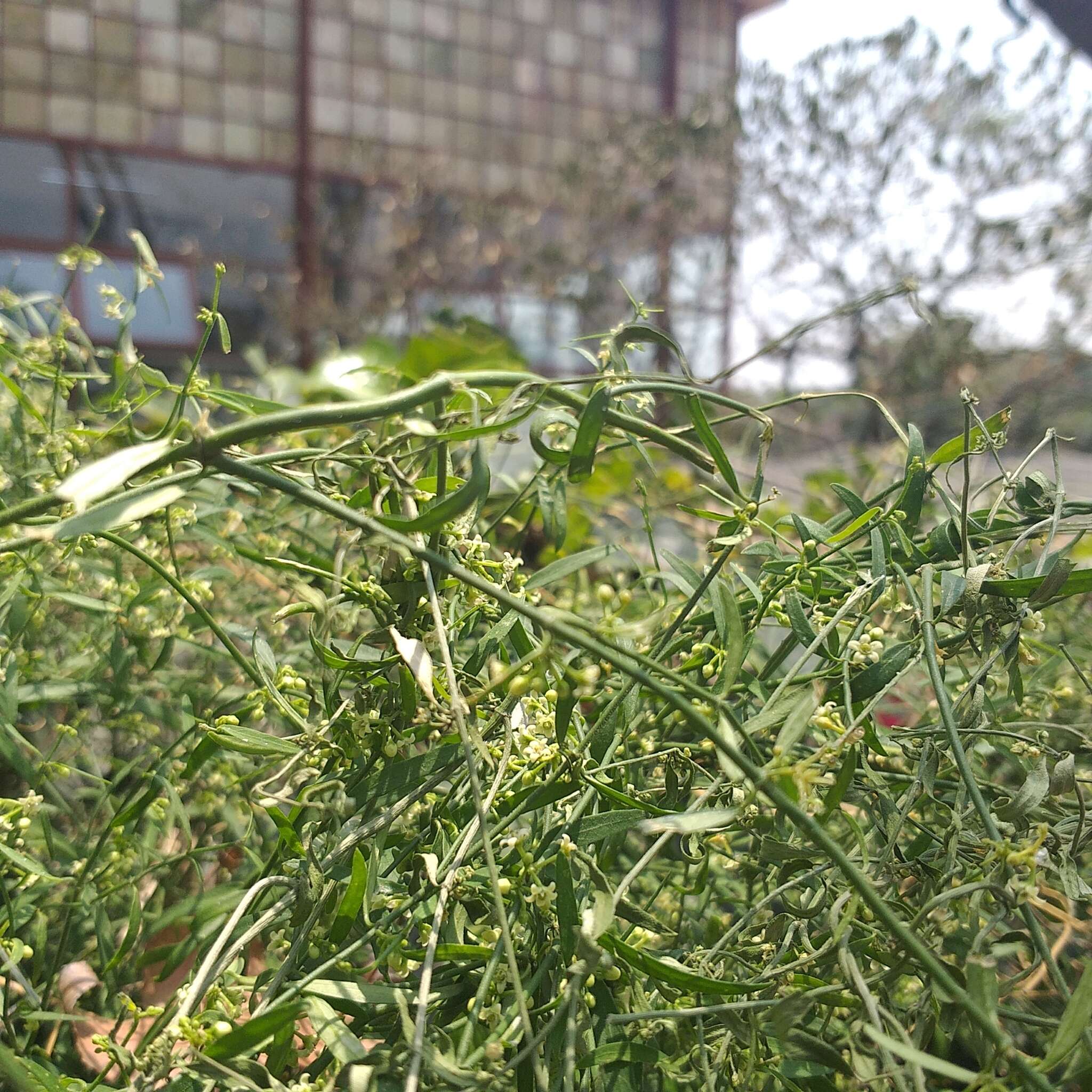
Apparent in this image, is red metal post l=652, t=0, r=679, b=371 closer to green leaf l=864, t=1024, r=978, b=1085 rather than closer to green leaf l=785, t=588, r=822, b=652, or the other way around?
green leaf l=785, t=588, r=822, b=652

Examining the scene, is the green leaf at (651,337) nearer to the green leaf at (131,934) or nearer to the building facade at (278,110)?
the green leaf at (131,934)

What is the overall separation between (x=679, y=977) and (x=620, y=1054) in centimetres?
3

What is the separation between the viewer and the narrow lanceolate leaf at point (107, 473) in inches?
6.0

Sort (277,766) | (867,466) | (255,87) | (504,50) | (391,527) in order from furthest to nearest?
(504,50)
(255,87)
(867,466)
(277,766)
(391,527)

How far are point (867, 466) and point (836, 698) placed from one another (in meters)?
0.40

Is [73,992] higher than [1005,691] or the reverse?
the reverse

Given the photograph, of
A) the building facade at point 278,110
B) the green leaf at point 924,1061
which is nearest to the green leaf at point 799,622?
the green leaf at point 924,1061

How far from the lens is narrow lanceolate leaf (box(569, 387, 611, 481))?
0.69ft

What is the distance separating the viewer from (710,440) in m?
0.25

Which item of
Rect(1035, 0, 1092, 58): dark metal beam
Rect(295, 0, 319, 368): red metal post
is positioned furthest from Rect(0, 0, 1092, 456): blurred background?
Rect(1035, 0, 1092, 58): dark metal beam

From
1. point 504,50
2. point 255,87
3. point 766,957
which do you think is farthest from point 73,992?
point 504,50

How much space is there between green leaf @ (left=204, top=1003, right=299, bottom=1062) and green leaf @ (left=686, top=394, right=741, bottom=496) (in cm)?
16

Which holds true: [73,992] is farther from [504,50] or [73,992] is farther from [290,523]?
[504,50]

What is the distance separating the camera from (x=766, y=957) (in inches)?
9.7
